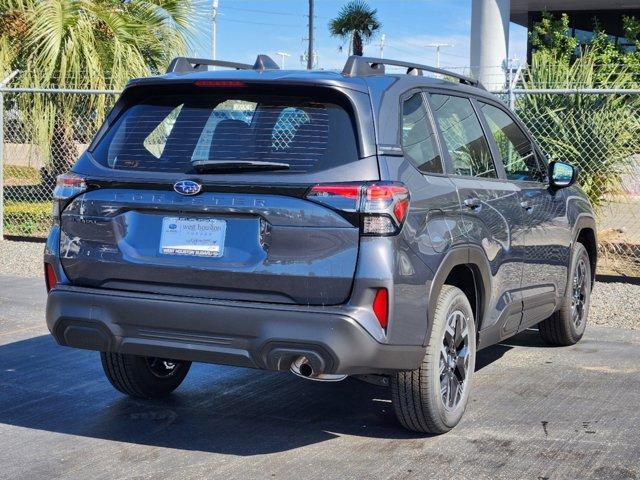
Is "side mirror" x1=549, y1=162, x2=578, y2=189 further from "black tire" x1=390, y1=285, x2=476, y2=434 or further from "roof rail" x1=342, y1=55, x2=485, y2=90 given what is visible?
"black tire" x1=390, y1=285, x2=476, y2=434

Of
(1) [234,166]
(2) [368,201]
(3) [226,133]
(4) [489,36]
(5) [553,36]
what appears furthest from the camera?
(5) [553,36]

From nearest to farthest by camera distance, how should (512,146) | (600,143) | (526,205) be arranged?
(526,205) < (512,146) < (600,143)

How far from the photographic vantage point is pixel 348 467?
15.2 ft

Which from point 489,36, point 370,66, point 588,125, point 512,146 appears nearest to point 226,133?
point 370,66

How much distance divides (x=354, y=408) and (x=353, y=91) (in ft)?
6.29

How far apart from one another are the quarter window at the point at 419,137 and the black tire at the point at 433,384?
0.62 m

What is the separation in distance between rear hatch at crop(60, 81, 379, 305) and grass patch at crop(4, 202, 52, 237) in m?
8.92

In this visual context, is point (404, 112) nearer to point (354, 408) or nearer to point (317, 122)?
point (317, 122)

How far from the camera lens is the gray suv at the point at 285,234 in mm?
4426

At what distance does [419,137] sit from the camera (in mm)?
5008

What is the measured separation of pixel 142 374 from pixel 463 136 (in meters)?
2.23

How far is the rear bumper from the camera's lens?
173 inches

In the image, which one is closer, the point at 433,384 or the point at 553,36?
the point at 433,384

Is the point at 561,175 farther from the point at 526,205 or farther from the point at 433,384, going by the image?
the point at 433,384
